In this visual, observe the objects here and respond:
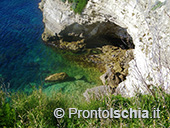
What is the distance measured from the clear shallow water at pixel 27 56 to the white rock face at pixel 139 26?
2.62 meters

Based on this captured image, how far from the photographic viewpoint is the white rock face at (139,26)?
701 cm

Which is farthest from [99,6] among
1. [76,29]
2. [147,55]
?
[147,55]

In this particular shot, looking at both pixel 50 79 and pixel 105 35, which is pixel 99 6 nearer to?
pixel 105 35

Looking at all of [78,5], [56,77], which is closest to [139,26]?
[78,5]

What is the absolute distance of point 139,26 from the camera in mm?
9945

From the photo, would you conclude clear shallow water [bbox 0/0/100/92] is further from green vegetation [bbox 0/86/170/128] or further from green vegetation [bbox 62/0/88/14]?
green vegetation [bbox 0/86/170/128]

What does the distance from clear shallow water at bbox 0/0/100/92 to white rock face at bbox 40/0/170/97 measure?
2.62 m

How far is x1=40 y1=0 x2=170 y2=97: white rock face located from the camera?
701 centimetres

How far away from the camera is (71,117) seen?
4.85m

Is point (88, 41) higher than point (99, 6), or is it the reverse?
point (99, 6)

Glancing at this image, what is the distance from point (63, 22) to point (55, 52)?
314 cm

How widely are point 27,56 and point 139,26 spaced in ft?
35.4

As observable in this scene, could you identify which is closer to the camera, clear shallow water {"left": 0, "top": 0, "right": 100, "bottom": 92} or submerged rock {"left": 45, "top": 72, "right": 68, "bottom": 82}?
submerged rock {"left": 45, "top": 72, "right": 68, "bottom": 82}

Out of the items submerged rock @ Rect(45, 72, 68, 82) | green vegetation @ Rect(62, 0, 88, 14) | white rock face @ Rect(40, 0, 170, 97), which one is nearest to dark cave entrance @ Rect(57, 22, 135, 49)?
white rock face @ Rect(40, 0, 170, 97)
